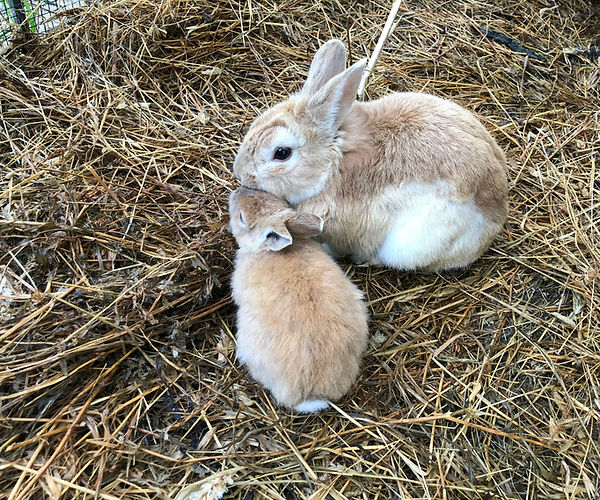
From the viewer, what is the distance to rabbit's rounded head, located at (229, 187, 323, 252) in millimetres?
2629

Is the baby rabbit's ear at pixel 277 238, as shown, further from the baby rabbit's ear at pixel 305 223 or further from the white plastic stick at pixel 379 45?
the white plastic stick at pixel 379 45

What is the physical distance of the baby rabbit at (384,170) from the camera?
2770mm

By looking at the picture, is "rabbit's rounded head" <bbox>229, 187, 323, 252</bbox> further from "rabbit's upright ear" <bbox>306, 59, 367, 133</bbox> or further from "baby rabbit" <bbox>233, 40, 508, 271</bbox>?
"rabbit's upright ear" <bbox>306, 59, 367, 133</bbox>

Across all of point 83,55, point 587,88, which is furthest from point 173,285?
point 587,88

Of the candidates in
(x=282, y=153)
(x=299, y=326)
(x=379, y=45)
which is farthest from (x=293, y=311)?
(x=379, y=45)

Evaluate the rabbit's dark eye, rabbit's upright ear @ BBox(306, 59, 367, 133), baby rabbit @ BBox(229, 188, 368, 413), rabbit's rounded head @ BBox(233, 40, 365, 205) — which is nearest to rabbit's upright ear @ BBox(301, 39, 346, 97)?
rabbit's rounded head @ BBox(233, 40, 365, 205)

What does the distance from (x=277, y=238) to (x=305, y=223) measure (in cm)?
17

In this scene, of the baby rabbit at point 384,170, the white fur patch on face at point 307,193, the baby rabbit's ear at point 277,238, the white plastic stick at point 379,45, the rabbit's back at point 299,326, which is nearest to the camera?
the rabbit's back at point 299,326

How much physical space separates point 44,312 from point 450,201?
2.22 metres

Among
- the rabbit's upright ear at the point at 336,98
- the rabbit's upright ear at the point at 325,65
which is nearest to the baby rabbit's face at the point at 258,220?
the rabbit's upright ear at the point at 336,98

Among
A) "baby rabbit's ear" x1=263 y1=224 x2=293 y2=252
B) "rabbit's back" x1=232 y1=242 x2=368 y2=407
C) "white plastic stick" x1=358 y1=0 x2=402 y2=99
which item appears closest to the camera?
"rabbit's back" x1=232 y1=242 x2=368 y2=407

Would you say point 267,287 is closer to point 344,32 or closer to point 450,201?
point 450,201

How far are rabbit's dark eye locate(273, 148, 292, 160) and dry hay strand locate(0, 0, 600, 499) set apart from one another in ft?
1.78

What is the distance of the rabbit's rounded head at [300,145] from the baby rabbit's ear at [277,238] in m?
0.40
